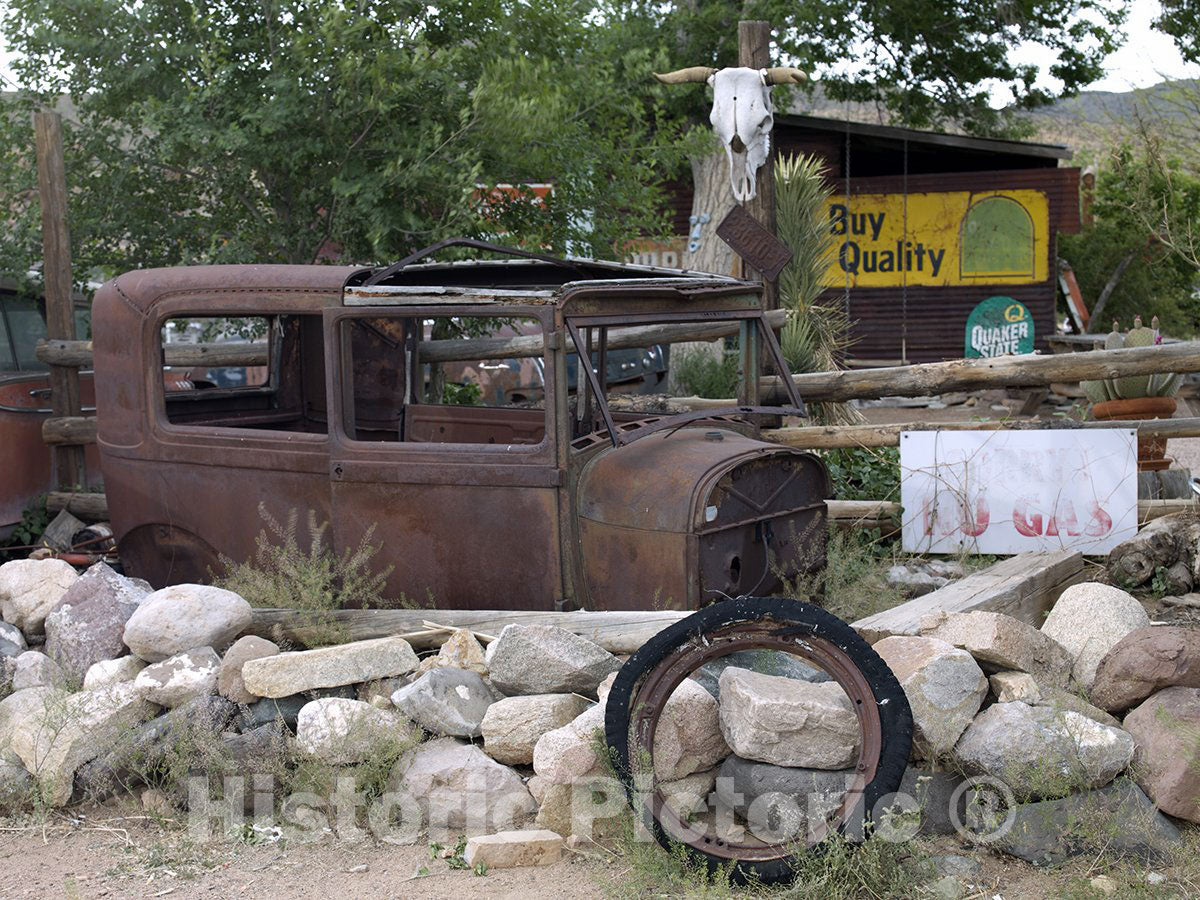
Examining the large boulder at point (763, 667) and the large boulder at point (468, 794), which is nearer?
the large boulder at point (468, 794)

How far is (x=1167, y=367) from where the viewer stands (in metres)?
6.62

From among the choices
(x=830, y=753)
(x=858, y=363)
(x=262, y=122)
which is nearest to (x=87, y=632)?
(x=830, y=753)

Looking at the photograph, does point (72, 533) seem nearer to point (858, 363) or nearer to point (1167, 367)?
point (1167, 367)

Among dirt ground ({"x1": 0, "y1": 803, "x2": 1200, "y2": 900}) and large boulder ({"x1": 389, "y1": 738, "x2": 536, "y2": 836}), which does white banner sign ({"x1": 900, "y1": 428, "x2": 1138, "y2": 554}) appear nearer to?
dirt ground ({"x1": 0, "y1": 803, "x2": 1200, "y2": 900})

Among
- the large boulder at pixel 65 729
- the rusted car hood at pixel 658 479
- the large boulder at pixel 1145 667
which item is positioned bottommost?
the large boulder at pixel 65 729

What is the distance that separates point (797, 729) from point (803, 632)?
0.32 metres

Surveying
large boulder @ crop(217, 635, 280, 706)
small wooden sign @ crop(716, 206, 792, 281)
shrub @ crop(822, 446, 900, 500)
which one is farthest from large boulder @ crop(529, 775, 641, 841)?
small wooden sign @ crop(716, 206, 792, 281)

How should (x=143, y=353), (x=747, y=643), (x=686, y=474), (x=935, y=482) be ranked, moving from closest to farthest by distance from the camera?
(x=747, y=643) < (x=686, y=474) < (x=143, y=353) < (x=935, y=482)

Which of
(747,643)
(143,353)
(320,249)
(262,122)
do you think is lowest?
(747,643)

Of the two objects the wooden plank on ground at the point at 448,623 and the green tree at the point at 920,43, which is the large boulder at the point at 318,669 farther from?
the green tree at the point at 920,43

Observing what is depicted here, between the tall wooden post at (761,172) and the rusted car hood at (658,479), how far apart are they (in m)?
3.19

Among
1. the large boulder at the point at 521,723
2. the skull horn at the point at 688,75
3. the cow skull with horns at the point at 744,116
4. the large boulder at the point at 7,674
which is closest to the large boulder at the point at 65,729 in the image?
the large boulder at the point at 7,674

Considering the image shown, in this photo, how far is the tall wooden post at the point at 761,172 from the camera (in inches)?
313

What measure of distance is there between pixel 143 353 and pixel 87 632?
1440 mm
